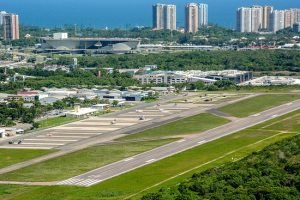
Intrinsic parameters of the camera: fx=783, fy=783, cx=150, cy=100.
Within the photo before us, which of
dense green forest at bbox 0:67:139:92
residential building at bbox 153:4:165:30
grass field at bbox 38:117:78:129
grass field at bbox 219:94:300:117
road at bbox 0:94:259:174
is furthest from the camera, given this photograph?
residential building at bbox 153:4:165:30

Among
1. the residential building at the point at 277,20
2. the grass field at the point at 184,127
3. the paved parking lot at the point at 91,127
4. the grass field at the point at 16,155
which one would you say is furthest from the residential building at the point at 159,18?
the grass field at the point at 16,155

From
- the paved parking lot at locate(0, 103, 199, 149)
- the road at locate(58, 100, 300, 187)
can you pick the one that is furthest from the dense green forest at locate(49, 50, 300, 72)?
the road at locate(58, 100, 300, 187)

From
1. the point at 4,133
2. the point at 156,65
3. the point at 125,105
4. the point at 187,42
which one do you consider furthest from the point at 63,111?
the point at 187,42

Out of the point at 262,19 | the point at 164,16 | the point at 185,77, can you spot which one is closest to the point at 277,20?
the point at 262,19

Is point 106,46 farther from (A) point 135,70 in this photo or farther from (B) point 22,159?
(B) point 22,159

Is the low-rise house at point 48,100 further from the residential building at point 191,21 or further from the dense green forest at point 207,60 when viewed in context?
the residential building at point 191,21

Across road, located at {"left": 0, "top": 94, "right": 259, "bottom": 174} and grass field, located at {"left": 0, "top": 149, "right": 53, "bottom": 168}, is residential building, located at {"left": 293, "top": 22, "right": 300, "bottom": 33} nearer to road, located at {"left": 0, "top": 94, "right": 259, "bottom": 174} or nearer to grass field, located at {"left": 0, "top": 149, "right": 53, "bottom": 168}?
road, located at {"left": 0, "top": 94, "right": 259, "bottom": 174}
